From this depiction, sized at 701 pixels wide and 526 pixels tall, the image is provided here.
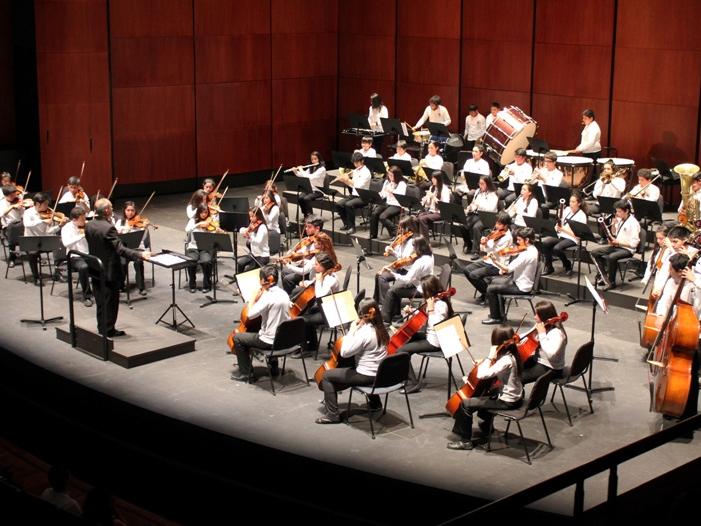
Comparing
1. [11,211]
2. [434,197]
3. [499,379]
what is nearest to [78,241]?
[11,211]

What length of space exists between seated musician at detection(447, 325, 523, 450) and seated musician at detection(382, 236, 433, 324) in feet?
9.52

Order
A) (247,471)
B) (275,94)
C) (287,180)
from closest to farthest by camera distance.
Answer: (247,471), (287,180), (275,94)

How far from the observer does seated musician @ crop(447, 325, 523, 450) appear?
8.00m

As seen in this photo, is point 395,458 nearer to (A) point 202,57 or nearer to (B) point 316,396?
(B) point 316,396

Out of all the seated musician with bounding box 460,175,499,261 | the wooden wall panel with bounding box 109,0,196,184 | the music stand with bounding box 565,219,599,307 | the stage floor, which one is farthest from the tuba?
the wooden wall panel with bounding box 109,0,196,184

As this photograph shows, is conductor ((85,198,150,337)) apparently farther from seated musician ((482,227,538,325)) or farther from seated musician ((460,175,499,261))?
seated musician ((460,175,499,261))

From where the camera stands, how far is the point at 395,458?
8102 mm

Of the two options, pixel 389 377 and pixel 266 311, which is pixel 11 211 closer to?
pixel 266 311

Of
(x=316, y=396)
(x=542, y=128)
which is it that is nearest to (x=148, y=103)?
(x=542, y=128)

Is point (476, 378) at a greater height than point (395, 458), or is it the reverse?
point (476, 378)

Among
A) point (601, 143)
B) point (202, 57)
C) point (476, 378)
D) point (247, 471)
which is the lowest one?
point (247, 471)

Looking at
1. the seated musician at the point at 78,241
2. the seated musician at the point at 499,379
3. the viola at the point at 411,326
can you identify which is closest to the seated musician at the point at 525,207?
the viola at the point at 411,326

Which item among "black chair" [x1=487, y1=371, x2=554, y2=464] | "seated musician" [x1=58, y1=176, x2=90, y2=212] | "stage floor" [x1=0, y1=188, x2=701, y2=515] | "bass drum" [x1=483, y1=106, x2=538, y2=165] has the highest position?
"bass drum" [x1=483, y1=106, x2=538, y2=165]

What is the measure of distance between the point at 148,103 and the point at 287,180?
4.13m
